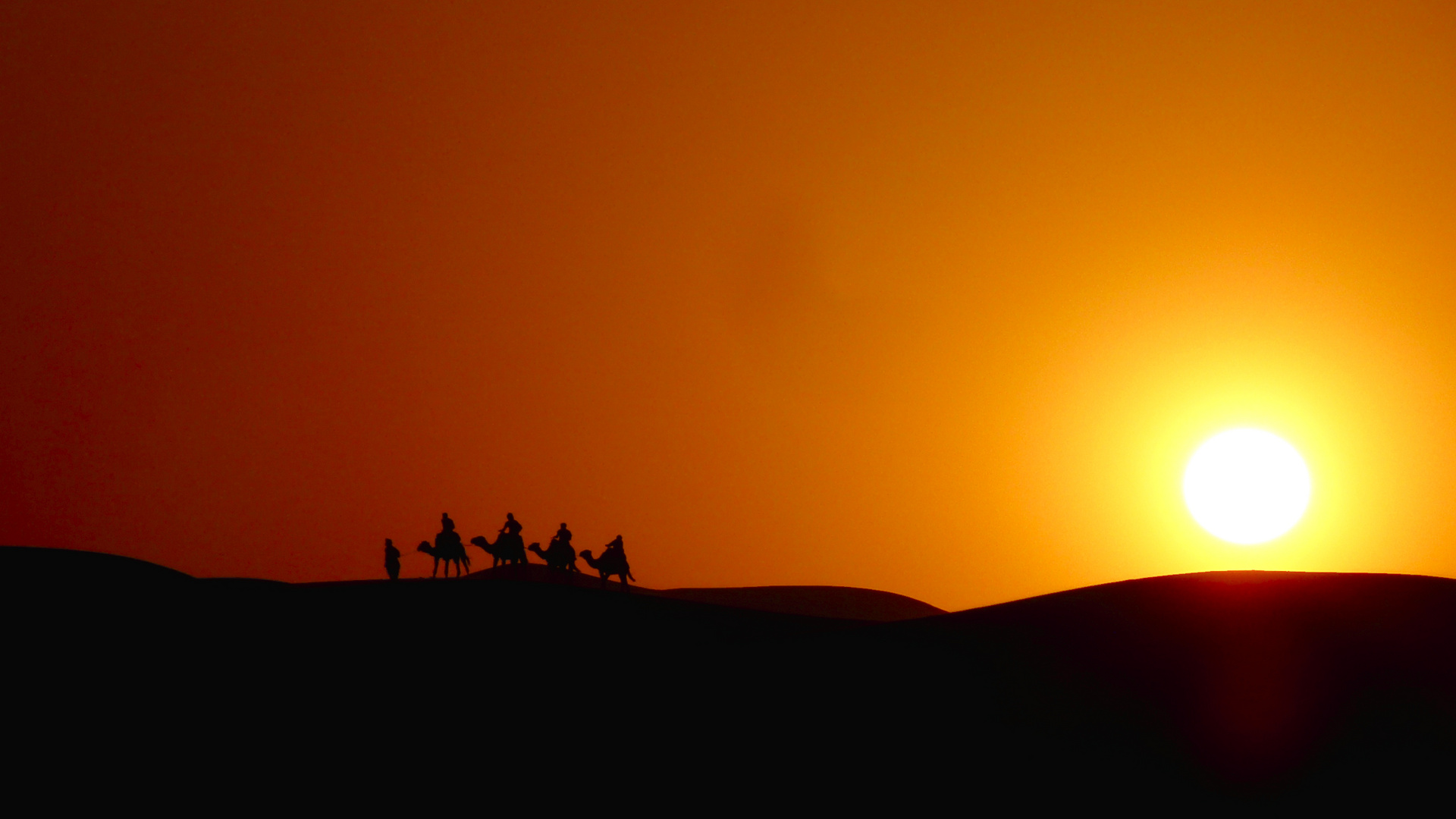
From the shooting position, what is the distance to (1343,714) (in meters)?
16.8

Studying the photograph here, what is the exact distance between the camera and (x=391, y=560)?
98.9 feet

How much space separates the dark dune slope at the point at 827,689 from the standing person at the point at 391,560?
26.0 feet

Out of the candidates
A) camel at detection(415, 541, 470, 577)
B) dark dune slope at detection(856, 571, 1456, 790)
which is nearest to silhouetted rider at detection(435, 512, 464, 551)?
camel at detection(415, 541, 470, 577)

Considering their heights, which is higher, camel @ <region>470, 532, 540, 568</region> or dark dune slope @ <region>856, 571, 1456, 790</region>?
camel @ <region>470, 532, 540, 568</region>

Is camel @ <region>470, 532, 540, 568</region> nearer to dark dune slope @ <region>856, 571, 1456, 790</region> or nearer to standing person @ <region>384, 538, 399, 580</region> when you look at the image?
standing person @ <region>384, 538, 399, 580</region>

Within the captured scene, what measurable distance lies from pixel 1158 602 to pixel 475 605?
1197 centimetres

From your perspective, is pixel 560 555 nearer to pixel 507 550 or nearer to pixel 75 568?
pixel 507 550

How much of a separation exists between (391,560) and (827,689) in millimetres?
15221

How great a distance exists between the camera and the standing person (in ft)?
97.9

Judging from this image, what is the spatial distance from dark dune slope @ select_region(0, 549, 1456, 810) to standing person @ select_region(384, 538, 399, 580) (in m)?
7.94

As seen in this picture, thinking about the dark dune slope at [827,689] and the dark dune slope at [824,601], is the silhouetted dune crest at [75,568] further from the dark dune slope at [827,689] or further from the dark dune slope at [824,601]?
the dark dune slope at [824,601]

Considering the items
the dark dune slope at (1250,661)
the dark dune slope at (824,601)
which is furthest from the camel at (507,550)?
the dark dune slope at (824,601)

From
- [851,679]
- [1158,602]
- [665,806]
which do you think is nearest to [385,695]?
[665,806]

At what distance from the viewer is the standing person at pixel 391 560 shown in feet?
97.9
